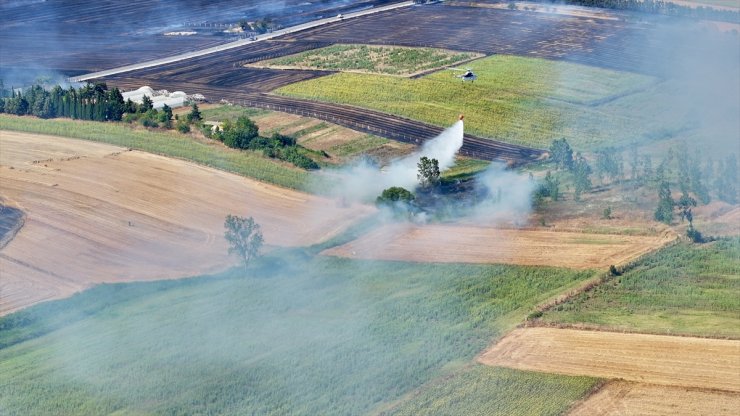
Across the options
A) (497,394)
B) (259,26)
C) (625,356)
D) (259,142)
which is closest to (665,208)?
(625,356)

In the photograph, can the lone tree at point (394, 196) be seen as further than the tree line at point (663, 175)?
Yes

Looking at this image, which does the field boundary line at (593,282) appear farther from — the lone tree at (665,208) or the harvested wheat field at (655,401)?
the harvested wheat field at (655,401)

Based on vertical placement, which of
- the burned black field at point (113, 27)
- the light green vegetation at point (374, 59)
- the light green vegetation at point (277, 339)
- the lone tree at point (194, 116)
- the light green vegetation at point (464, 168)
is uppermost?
the burned black field at point (113, 27)

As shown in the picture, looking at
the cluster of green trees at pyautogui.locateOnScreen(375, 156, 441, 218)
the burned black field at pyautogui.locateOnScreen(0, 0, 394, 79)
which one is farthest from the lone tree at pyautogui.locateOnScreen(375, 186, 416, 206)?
the burned black field at pyautogui.locateOnScreen(0, 0, 394, 79)

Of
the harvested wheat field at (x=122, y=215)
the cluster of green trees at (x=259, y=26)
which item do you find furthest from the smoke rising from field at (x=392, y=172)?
the cluster of green trees at (x=259, y=26)

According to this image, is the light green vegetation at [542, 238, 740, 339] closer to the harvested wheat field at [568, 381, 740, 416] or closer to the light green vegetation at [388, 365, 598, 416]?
the harvested wheat field at [568, 381, 740, 416]

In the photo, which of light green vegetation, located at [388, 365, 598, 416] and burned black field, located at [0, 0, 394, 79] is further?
burned black field, located at [0, 0, 394, 79]

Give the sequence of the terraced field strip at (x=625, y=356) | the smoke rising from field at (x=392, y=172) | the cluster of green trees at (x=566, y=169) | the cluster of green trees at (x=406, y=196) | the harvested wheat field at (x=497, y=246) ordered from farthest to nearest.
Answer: the smoke rising from field at (x=392, y=172) → the cluster of green trees at (x=566, y=169) → the cluster of green trees at (x=406, y=196) → the harvested wheat field at (x=497, y=246) → the terraced field strip at (x=625, y=356)
